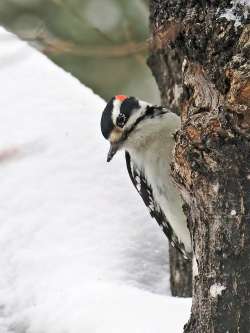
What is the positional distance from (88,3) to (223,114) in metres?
3.82

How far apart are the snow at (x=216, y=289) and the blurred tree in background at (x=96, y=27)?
1.27 metres

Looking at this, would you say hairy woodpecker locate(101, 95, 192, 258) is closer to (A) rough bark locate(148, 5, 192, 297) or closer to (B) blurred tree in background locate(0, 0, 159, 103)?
(A) rough bark locate(148, 5, 192, 297)

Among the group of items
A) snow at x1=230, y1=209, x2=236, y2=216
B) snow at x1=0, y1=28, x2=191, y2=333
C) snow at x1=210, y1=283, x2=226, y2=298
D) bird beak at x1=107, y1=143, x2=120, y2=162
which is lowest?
snow at x1=0, y1=28, x2=191, y2=333

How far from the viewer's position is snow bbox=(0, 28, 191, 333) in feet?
11.5

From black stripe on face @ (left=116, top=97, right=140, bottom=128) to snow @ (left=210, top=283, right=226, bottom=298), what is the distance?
1750 mm

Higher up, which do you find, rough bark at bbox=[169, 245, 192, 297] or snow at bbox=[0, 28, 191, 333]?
snow at bbox=[0, 28, 191, 333]

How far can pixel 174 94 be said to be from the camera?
4.51 meters

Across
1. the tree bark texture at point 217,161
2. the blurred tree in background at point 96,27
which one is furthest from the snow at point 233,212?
the blurred tree in background at point 96,27

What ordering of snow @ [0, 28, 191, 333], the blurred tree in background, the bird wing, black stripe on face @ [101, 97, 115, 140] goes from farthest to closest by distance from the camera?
the blurred tree in background < the bird wing < black stripe on face @ [101, 97, 115, 140] < snow @ [0, 28, 191, 333]

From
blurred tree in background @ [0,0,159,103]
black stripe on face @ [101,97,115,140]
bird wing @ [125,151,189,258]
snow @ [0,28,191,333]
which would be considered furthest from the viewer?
blurred tree in background @ [0,0,159,103]

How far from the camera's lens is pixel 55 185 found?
A: 4.56m

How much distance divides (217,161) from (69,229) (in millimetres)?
1958

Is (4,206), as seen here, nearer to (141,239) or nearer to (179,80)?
(141,239)

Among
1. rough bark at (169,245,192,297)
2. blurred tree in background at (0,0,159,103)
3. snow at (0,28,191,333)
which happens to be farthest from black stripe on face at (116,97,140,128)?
rough bark at (169,245,192,297)
